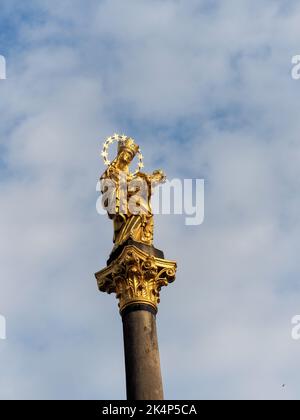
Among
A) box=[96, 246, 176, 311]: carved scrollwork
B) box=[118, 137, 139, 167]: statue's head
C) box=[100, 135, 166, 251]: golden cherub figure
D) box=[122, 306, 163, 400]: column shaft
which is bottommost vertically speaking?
box=[122, 306, 163, 400]: column shaft

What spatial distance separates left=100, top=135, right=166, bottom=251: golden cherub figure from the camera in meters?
28.5

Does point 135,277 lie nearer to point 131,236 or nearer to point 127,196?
point 131,236

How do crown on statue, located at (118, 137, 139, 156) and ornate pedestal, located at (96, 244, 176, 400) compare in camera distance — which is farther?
crown on statue, located at (118, 137, 139, 156)

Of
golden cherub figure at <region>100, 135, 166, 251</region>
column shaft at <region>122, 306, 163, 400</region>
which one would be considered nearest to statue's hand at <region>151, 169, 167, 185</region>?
golden cherub figure at <region>100, 135, 166, 251</region>

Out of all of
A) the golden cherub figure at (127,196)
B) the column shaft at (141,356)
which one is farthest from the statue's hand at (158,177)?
the column shaft at (141,356)

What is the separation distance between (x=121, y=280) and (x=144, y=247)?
1300 millimetres

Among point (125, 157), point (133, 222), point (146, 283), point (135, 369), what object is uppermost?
point (125, 157)

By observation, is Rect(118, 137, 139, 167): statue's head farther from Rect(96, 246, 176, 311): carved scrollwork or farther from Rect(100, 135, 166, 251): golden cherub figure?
Rect(96, 246, 176, 311): carved scrollwork

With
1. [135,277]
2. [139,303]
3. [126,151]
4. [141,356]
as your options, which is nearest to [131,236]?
[135,277]

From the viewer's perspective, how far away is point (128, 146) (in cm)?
3058
